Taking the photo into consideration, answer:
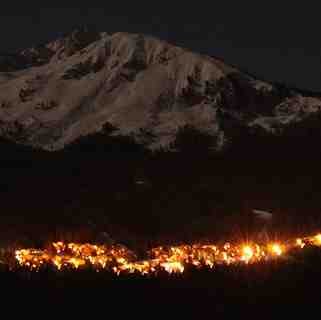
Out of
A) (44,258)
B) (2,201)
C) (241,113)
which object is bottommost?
(241,113)

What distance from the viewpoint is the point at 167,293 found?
41.3ft

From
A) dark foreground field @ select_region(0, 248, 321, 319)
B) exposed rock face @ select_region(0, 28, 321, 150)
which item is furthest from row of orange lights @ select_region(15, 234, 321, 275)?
exposed rock face @ select_region(0, 28, 321, 150)

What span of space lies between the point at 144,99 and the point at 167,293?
5470 cm

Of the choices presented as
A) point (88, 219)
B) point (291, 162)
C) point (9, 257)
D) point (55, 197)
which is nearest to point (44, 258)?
point (9, 257)

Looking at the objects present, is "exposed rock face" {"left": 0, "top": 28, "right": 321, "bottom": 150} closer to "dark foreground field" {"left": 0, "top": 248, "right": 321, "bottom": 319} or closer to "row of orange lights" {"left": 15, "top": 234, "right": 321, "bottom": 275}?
"row of orange lights" {"left": 15, "top": 234, "right": 321, "bottom": 275}

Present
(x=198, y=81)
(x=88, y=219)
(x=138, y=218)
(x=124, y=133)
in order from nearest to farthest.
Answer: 1. (x=88, y=219)
2. (x=138, y=218)
3. (x=124, y=133)
4. (x=198, y=81)

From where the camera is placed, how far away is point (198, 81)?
67.9m

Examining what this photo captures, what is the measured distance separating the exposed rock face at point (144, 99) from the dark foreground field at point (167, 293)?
4433 cm

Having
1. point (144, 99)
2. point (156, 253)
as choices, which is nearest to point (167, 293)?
point (156, 253)

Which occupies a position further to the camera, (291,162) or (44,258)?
(291,162)

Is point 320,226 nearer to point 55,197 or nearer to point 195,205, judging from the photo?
point 195,205

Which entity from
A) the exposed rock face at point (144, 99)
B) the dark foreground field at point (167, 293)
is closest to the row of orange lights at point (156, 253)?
the dark foreground field at point (167, 293)

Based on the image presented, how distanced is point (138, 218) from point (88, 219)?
10.5ft

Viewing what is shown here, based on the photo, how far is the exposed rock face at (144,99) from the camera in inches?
2509
